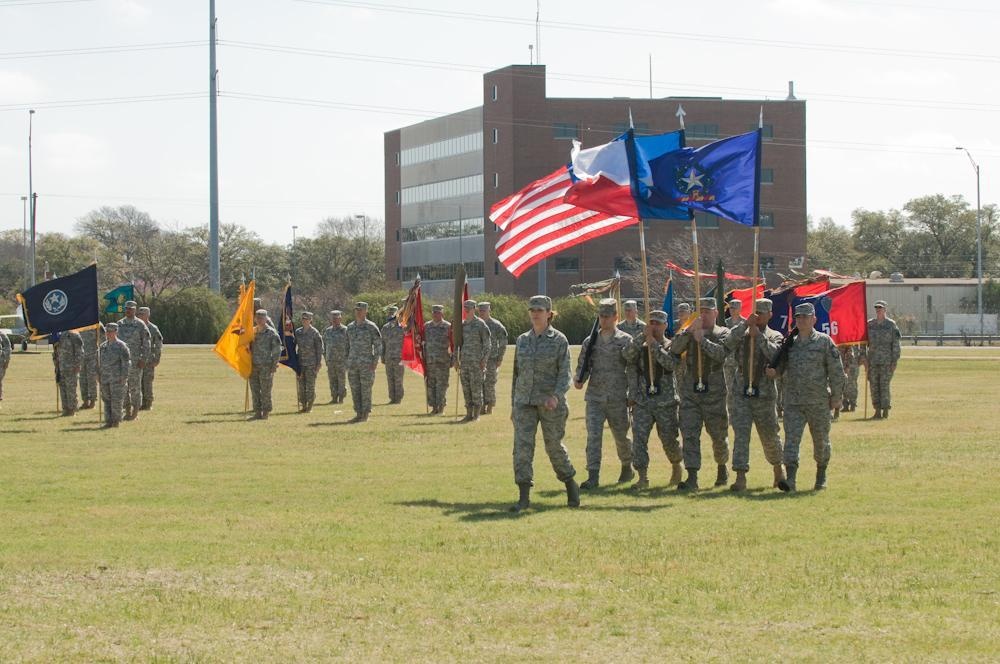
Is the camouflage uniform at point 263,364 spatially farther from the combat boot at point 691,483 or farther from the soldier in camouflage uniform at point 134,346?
the combat boot at point 691,483

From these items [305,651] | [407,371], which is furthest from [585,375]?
[407,371]

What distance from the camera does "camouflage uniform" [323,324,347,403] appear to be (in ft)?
92.4

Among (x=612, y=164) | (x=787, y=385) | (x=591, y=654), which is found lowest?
(x=591, y=654)

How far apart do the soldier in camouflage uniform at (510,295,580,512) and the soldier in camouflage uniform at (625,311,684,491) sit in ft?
4.28

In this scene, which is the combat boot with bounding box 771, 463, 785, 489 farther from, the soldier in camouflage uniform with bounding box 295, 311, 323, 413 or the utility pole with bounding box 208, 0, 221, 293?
the utility pole with bounding box 208, 0, 221, 293

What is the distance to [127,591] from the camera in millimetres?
9477

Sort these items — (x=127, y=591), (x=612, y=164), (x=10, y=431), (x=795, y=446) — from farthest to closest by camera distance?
1. (x=10, y=431)
2. (x=612, y=164)
3. (x=795, y=446)
4. (x=127, y=591)

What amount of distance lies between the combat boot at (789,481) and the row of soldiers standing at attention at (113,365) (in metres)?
12.6

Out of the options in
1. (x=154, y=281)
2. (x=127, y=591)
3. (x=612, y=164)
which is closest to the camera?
(x=127, y=591)

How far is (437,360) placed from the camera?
26141mm

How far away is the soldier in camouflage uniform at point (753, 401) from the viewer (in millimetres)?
14430

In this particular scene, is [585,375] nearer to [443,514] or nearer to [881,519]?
[443,514]

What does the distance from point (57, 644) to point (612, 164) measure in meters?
9.14

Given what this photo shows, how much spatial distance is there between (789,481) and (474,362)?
10727mm
